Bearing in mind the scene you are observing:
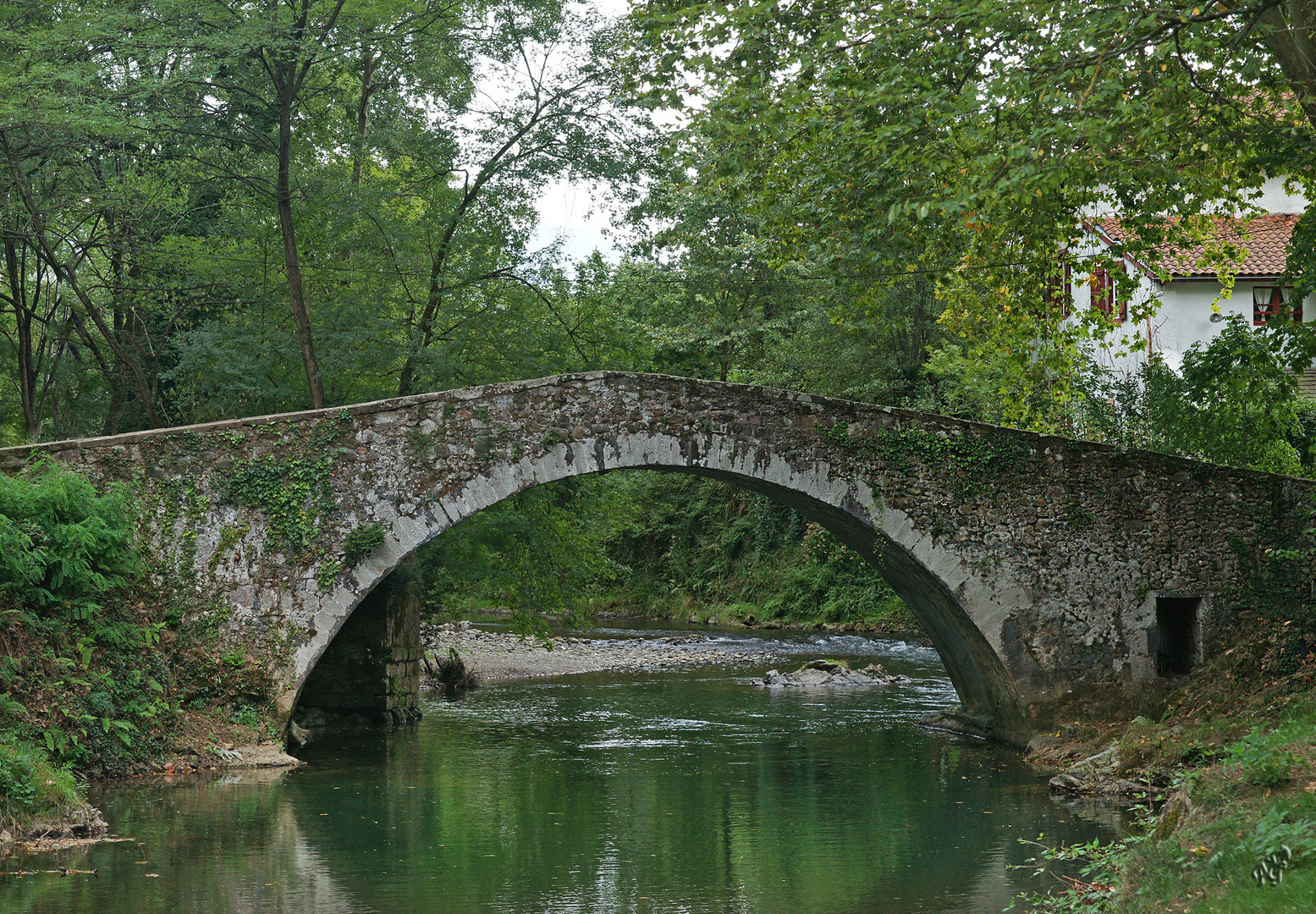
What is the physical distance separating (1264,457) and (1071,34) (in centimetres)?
741

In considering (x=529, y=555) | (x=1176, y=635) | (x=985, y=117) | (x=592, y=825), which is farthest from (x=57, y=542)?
(x=1176, y=635)

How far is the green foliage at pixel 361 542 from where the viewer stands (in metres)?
11.8

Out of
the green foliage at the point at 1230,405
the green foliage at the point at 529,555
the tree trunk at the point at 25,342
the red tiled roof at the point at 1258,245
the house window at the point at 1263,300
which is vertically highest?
the red tiled roof at the point at 1258,245

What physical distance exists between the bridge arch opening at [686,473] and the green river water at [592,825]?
69cm

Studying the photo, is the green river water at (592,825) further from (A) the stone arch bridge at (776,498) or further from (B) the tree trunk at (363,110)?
(B) the tree trunk at (363,110)

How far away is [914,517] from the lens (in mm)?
12320

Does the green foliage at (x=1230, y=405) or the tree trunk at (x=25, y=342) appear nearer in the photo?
the green foliage at (x=1230, y=405)

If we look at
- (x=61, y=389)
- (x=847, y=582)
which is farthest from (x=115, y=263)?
(x=847, y=582)

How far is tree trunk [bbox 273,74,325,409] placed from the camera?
1469 centimetres

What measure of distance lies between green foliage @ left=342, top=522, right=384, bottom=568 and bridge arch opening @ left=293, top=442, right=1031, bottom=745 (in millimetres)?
104

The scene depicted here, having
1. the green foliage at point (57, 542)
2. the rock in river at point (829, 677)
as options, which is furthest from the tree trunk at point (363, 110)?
the rock in river at point (829, 677)

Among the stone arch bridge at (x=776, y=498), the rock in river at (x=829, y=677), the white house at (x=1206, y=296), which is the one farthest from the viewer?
the white house at (x=1206, y=296)

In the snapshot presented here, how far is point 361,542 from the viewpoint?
38.8ft

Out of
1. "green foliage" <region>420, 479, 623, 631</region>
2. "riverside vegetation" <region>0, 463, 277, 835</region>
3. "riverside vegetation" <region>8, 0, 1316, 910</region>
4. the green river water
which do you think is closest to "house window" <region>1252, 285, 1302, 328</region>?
"riverside vegetation" <region>8, 0, 1316, 910</region>
